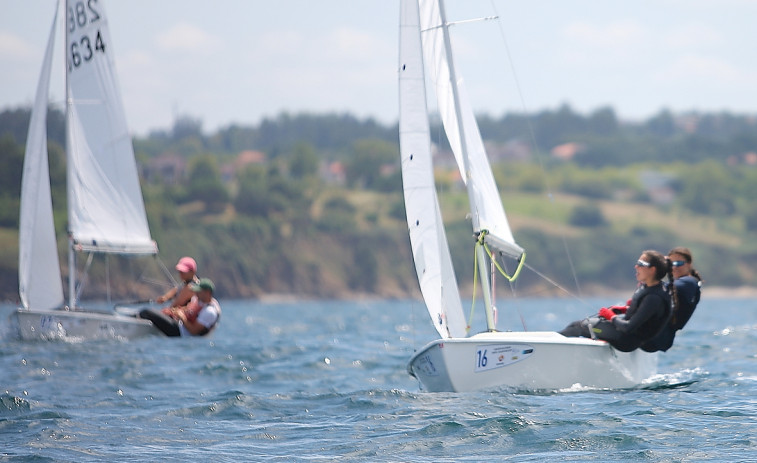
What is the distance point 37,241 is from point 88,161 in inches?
81.9

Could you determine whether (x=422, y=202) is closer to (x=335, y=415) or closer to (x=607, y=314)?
(x=607, y=314)

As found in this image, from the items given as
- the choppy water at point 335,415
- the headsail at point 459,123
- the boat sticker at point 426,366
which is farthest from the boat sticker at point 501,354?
the headsail at point 459,123

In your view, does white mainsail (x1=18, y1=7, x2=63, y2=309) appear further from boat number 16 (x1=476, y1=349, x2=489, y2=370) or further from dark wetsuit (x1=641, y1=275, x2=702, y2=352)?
dark wetsuit (x1=641, y1=275, x2=702, y2=352)

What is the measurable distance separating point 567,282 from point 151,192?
35305 millimetres

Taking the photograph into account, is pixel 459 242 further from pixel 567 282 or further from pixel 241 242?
pixel 241 242

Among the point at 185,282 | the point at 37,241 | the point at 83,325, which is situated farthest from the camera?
the point at 37,241

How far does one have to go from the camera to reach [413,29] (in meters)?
10.8

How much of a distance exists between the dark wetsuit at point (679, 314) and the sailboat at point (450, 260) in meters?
0.23

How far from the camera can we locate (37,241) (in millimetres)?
18297

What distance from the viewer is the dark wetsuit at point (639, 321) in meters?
10.1

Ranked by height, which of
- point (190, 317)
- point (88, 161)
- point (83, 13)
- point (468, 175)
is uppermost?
point (83, 13)

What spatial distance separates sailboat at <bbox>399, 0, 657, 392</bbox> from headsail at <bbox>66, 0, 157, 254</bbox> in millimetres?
10337

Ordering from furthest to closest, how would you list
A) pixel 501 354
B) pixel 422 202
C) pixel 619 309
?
pixel 619 309 → pixel 422 202 → pixel 501 354

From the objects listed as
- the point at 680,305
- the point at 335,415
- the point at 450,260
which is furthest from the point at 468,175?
the point at 335,415
